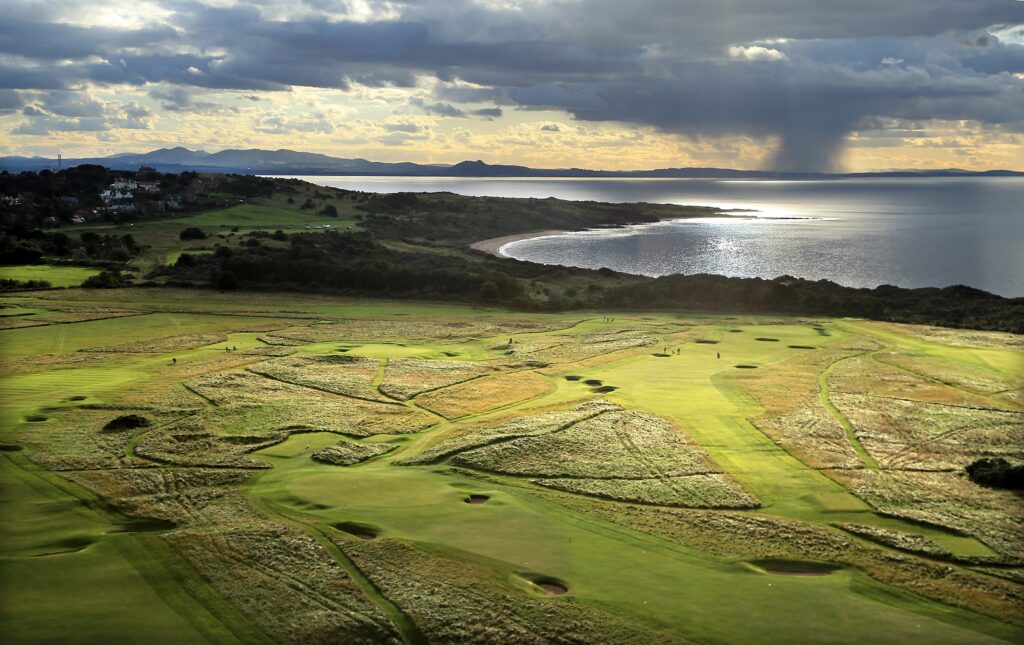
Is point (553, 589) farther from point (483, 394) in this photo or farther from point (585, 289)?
point (585, 289)

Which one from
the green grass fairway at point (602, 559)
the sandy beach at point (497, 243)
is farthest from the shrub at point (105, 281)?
the sandy beach at point (497, 243)

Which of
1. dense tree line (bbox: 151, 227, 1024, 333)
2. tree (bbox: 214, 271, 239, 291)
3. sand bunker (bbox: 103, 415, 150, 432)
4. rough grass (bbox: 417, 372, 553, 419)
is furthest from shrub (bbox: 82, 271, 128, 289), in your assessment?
rough grass (bbox: 417, 372, 553, 419)

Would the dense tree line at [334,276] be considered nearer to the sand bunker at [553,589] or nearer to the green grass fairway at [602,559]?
the green grass fairway at [602,559]

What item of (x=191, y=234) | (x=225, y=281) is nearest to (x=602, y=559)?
(x=225, y=281)

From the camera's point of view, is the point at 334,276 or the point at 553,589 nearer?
the point at 553,589

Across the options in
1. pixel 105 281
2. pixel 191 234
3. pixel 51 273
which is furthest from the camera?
pixel 191 234

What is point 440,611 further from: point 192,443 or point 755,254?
point 755,254
